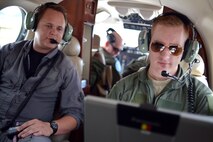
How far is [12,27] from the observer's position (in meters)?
3.33

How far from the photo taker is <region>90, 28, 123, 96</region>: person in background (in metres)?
4.45

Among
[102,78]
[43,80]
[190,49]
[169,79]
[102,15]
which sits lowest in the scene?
[102,78]

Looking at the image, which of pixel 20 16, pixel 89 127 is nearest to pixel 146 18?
pixel 20 16

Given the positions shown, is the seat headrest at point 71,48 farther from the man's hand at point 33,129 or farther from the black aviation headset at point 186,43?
the black aviation headset at point 186,43

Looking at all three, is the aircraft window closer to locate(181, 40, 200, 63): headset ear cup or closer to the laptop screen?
locate(181, 40, 200, 63): headset ear cup

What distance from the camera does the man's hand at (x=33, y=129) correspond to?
6.10 ft

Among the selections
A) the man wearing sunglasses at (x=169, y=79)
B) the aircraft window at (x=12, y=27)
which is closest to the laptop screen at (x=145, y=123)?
the man wearing sunglasses at (x=169, y=79)

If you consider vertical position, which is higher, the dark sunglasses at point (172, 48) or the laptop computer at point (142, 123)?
the dark sunglasses at point (172, 48)

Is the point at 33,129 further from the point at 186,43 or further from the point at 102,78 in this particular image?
the point at 102,78

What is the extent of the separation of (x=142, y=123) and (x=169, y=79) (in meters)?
0.92

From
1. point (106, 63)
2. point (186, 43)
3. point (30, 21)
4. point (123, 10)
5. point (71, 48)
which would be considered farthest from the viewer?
point (106, 63)

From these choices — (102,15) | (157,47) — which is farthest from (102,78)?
(157,47)

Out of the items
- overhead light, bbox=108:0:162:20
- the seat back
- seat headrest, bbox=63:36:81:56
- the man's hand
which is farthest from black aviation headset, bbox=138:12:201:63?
the seat back

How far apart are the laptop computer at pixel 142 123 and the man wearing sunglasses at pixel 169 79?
0.73m
